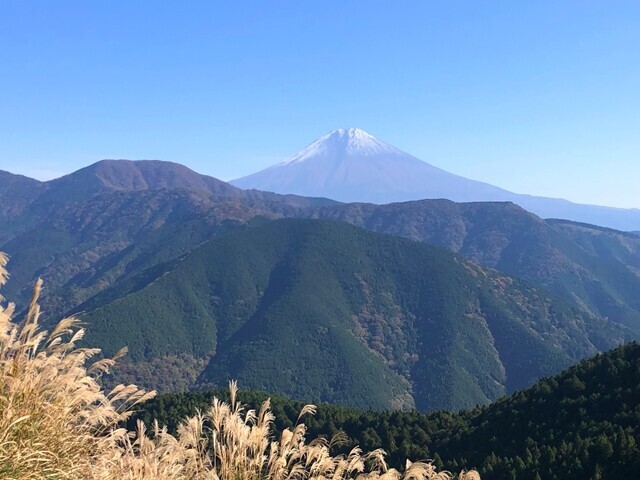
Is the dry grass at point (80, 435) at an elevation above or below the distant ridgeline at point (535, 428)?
above

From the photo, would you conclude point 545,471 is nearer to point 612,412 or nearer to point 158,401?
point 612,412

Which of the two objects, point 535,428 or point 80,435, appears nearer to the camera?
point 80,435

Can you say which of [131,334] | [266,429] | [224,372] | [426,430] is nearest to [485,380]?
[224,372]

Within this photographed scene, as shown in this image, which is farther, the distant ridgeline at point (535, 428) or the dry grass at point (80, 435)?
the distant ridgeline at point (535, 428)

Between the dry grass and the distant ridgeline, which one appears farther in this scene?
the distant ridgeline

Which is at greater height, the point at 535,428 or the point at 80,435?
the point at 80,435

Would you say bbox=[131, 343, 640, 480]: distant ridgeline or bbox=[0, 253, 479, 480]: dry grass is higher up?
bbox=[0, 253, 479, 480]: dry grass
